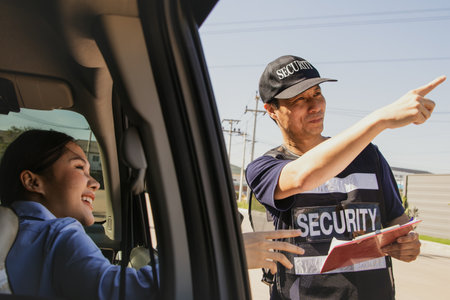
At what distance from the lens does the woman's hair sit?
5.81 feet

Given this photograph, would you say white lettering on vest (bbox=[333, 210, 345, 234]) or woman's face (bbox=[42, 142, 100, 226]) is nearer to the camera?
woman's face (bbox=[42, 142, 100, 226])

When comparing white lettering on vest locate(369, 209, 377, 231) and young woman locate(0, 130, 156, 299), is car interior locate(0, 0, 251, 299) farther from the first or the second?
white lettering on vest locate(369, 209, 377, 231)

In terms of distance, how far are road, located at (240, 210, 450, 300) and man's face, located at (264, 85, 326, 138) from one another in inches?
155

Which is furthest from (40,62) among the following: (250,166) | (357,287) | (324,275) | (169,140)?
(357,287)

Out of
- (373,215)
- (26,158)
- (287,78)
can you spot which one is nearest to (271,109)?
(287,78)

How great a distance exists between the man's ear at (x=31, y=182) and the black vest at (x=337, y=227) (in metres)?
1.14

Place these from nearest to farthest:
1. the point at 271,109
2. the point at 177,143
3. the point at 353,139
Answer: the point at 177,143, the point at 353,139, the point at 271,109

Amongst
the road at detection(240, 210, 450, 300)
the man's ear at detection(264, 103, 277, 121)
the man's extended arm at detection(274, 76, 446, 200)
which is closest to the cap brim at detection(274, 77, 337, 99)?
the man's ear at detection(264, 103, 277, 121)

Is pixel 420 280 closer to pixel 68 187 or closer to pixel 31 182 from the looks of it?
pixel 68 187

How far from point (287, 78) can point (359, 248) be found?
948mm

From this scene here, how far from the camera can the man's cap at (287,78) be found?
7.29ft

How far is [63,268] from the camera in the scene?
55.8 inches

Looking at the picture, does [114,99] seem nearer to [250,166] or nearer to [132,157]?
[250,166]

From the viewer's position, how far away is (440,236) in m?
18.2
